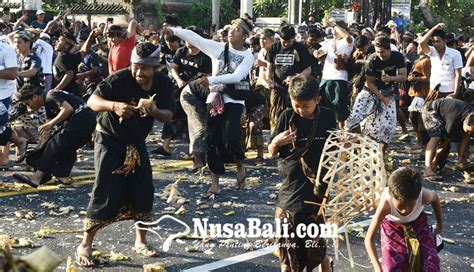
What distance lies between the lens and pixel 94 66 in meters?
12.6

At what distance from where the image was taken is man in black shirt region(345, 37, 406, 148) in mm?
10703

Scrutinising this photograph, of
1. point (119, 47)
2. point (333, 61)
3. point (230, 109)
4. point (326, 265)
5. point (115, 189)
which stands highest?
point (119, 47)

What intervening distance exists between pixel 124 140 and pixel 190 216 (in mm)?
1786

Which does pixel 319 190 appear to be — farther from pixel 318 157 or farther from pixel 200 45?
pixel 200 45

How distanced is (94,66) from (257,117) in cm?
312

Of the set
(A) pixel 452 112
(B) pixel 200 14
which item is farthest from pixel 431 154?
A: (B) pixel 200 14

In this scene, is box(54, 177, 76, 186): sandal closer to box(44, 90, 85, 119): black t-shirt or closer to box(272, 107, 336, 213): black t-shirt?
box(44, 90, 85, 119): black t-shirt

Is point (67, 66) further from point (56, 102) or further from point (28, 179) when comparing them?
point (28, 179)

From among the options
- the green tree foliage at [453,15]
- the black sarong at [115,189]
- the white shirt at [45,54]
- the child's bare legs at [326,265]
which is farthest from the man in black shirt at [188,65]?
the green tree foliage at [453,15]

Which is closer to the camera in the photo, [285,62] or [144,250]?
[144,250]

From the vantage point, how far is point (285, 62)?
11055mm

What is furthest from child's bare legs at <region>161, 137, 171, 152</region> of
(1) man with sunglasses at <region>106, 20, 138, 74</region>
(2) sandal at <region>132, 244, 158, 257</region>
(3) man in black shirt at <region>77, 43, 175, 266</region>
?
(3) man in black shirt at <region>77, 43, 175, 266</region>

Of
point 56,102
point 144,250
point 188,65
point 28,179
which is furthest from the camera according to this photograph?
point 188,65

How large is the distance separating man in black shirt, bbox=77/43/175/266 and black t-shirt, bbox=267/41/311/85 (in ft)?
15.4
